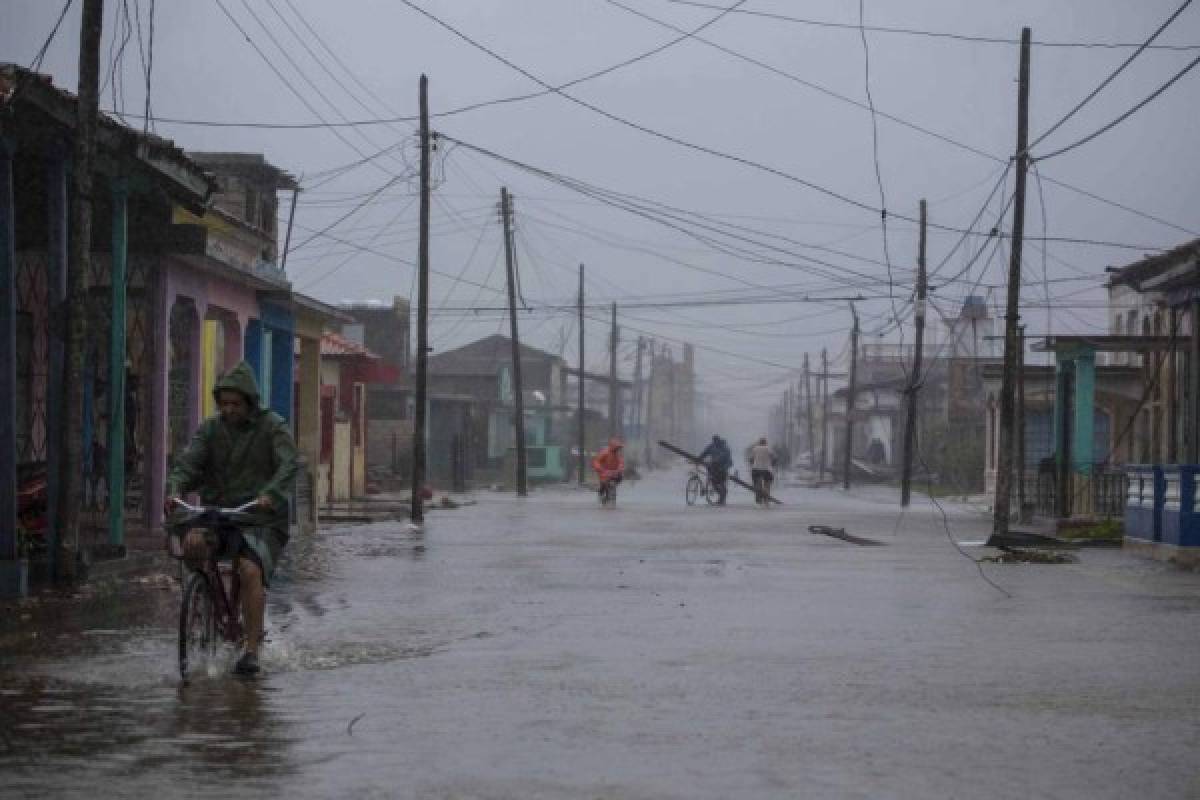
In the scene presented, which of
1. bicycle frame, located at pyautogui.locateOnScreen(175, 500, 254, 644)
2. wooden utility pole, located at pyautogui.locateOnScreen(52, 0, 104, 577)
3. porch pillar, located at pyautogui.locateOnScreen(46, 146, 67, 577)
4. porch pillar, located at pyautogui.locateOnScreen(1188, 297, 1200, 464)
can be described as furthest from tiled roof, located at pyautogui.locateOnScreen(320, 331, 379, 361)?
bicycle frame, located at pyautogui.locateOnScreen(175, 500, 254, 644)

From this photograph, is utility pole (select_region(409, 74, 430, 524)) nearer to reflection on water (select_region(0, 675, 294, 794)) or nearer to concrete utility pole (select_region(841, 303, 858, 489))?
reflection on water (select_region(0, 675, 294, 794))

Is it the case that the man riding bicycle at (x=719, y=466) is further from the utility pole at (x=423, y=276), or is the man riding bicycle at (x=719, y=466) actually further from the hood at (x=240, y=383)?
the hood at (x=240, y=383)

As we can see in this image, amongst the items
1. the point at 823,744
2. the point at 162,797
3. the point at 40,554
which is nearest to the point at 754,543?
the point at 40,554

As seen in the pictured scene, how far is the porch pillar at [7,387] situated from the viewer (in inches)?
623

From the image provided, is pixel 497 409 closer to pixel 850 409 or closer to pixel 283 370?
pixel 850 409

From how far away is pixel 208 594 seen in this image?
1159 cm

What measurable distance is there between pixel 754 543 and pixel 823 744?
19688mm

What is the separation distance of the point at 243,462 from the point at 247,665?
46.9 inches

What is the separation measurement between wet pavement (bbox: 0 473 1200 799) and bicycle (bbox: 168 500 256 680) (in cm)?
21

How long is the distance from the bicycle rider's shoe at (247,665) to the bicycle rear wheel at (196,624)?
0.68 ft

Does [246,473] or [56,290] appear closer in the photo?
[246,473]

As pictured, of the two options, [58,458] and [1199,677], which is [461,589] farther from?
[1199,677]

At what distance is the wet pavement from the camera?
8.12 m

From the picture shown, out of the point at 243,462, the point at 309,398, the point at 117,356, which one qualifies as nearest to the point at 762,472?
the point at 309,398
